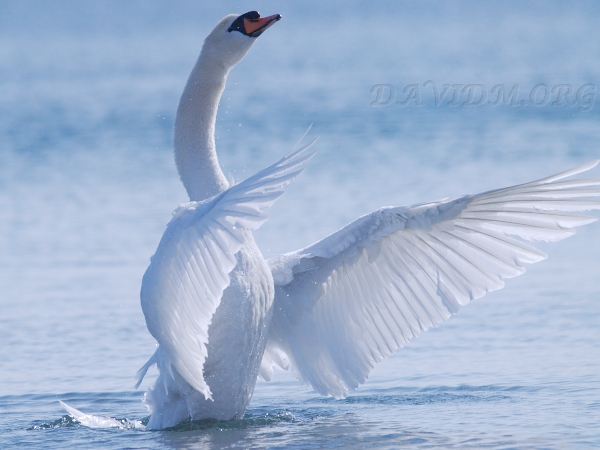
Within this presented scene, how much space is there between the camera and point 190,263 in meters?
5.67

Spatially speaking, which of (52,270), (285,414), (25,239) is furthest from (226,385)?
(25,239)

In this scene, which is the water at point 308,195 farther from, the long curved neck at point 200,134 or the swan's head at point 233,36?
the swan's head at point 233,36

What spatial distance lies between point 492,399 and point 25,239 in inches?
262

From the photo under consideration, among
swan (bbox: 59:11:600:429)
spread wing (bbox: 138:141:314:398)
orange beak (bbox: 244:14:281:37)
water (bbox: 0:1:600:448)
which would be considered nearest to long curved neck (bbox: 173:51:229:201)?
swan (bbox: 59:11:600:429)

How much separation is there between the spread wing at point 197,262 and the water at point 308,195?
2.68 feet

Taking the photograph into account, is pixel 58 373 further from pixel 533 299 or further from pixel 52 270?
pixel 533 299

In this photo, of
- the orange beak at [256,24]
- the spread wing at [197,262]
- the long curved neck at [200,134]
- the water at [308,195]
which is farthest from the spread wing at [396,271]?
the orange beak at [256,24]

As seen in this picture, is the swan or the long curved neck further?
the long curved neck

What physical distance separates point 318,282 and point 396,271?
1.56 feet

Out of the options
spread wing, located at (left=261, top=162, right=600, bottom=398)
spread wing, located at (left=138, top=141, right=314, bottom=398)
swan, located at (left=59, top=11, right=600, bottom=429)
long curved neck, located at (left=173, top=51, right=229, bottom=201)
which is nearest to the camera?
spread wing, located at (left=138, top=141, right=314, bottom=398)

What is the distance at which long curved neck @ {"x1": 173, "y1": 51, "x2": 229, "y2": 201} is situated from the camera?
6.75 m

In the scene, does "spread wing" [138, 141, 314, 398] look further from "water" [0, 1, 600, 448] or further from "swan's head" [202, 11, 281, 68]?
"swan's head" [202, 11, 281, 68]

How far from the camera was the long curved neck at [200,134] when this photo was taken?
266 inches

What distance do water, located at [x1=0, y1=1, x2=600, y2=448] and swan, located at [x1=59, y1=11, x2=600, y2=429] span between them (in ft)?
0.91
